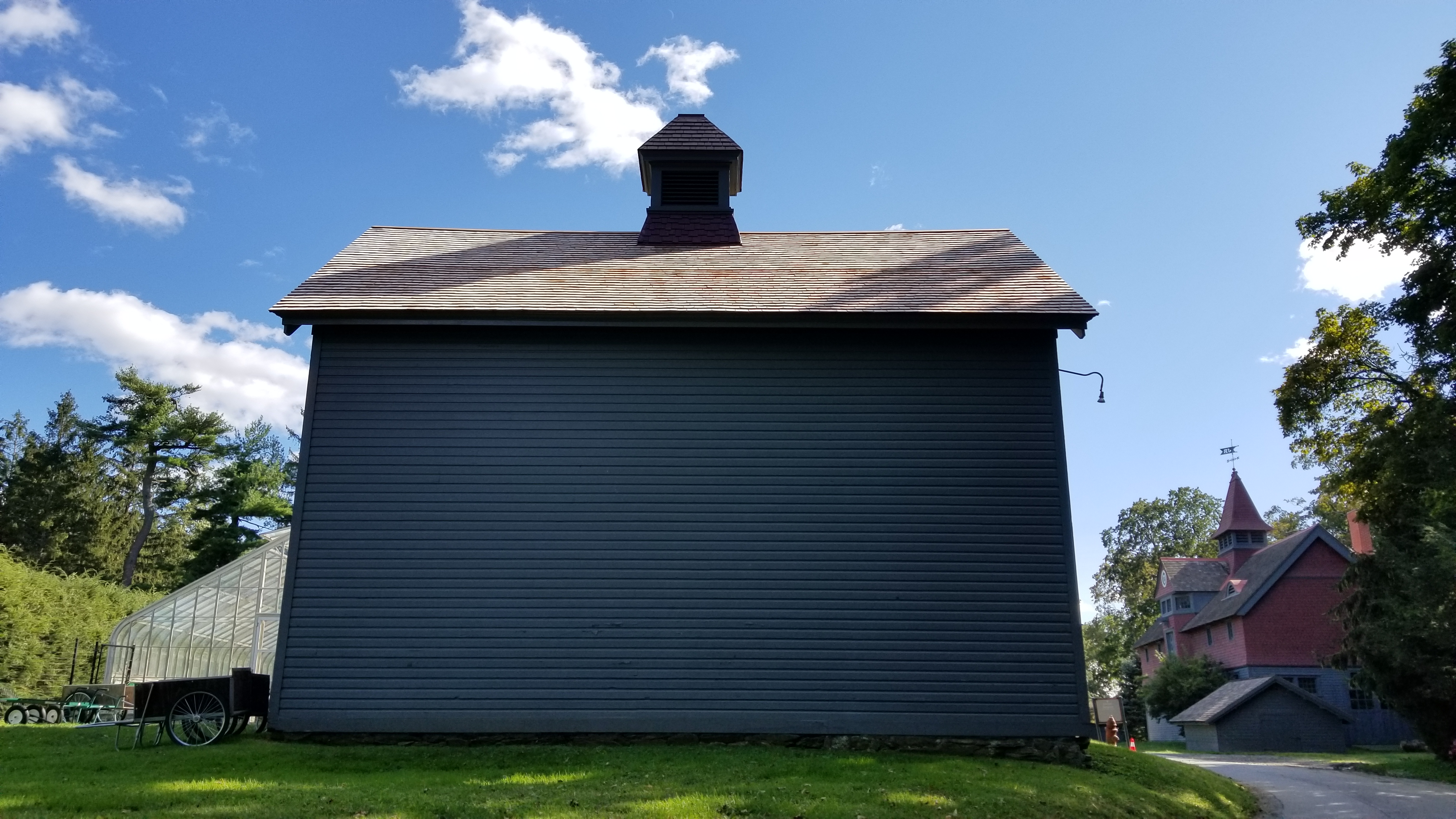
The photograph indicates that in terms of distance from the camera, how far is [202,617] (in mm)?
22203

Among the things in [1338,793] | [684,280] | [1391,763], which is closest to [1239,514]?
[1391,763]

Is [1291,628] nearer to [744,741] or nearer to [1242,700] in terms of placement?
[1242,700]

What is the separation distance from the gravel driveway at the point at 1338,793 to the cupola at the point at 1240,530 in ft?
80.4

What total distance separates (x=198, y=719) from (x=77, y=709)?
10099 mm

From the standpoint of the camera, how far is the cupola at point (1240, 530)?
45188mm

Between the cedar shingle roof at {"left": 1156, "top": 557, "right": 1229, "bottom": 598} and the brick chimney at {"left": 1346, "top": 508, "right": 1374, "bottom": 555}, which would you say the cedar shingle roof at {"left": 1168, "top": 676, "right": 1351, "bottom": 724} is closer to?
the brick chimney at {"left": 1346, "top": 508, "right": 1374, "bottom": 555}

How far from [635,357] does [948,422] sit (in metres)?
4.34

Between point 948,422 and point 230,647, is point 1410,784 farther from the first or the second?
point 230,647

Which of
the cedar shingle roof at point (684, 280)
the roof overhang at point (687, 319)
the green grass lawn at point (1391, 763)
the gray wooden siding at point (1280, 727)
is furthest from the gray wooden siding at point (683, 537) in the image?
the gray wooden siding at point (1280, 727)

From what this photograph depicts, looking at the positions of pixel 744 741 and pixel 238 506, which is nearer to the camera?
pixel 744 741

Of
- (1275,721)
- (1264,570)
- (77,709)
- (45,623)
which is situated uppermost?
(1264,570)

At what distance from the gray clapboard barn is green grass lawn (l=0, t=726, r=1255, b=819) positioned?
0.73m

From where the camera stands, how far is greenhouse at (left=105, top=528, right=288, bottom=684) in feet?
70.1

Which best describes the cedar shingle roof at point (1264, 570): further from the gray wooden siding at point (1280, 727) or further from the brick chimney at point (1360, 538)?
the gray wooden siding at point (1280, 727)
